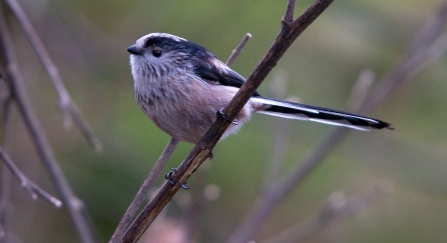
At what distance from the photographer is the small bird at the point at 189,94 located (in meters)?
2.40

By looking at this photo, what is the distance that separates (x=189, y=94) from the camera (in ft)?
7.97

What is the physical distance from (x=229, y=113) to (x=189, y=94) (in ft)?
2.11

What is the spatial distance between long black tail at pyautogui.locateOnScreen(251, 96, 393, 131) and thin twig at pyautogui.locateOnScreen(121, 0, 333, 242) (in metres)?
0.75

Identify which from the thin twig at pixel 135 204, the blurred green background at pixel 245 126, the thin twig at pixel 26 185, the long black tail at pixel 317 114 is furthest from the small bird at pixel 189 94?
the blurred green background at pixel 245 126

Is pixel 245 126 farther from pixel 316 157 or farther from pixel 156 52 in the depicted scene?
pixel 156 52

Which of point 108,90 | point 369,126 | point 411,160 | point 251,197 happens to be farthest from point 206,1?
point 369,126

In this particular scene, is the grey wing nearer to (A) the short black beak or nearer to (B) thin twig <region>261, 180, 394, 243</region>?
(A) the short black beak

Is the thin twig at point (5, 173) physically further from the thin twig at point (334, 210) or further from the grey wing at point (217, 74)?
the thin twig at point (334, 210)

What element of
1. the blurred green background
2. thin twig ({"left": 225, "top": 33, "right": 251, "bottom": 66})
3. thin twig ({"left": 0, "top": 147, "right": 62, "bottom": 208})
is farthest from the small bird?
the blurred green background

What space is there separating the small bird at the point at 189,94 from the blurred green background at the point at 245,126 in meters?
1.05

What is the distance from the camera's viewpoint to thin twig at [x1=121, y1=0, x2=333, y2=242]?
5.35 ft

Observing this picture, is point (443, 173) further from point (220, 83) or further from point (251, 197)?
point (220, 83)

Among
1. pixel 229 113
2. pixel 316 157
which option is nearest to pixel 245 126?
pixel 316 157

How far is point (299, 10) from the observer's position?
4.50 m
